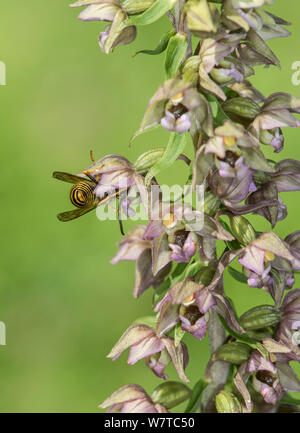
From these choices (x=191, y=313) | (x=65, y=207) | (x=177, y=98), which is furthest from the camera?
(x=65, y=207)

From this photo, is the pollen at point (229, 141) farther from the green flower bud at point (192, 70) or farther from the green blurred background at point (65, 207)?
the green blurred background at point (65, 207)

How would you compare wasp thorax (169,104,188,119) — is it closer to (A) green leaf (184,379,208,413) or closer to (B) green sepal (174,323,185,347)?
(B) green sepal (174,323,185,347)

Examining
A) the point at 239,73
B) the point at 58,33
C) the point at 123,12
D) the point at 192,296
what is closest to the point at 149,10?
the point at 123,12

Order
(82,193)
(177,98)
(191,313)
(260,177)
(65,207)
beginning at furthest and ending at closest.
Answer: (65,207) < (82,193) < (260,177) < (191,313) < (177,98)

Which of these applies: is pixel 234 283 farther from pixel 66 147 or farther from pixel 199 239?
pixel 199 239

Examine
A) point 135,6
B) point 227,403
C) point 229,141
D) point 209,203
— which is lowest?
point 227,403

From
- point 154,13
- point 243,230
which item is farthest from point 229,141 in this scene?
point 154,13

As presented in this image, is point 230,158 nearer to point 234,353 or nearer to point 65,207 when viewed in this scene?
Result: point 234,353
